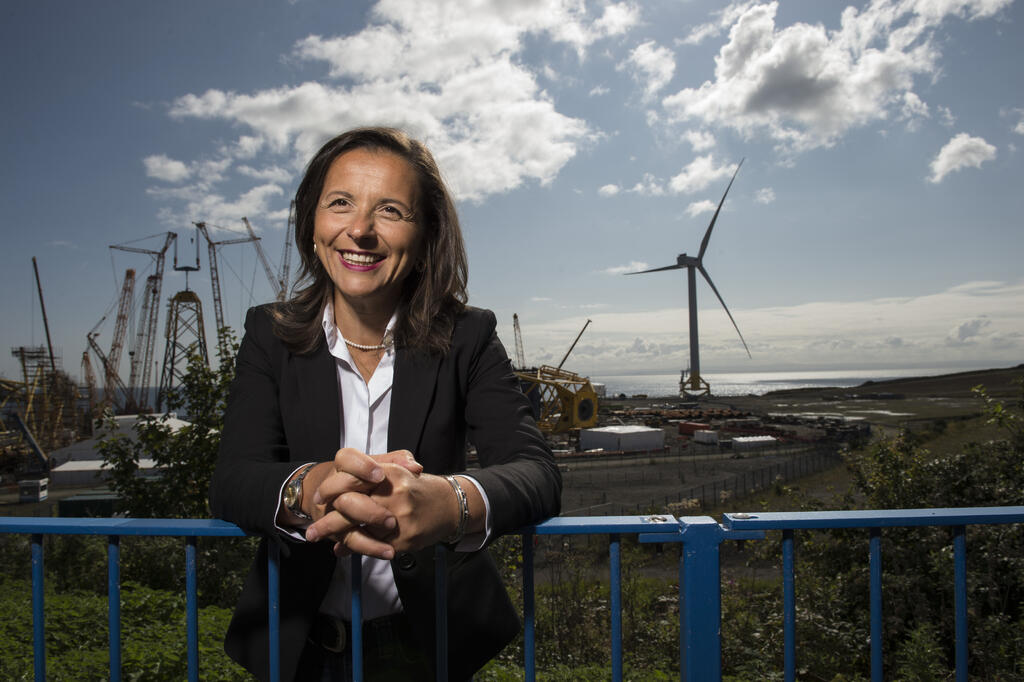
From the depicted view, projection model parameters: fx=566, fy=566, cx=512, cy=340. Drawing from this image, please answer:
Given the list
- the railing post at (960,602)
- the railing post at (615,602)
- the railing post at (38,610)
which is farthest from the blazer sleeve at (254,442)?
the railing post at (960,602)

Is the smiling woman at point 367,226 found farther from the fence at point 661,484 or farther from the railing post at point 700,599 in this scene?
the fence at point 661,484

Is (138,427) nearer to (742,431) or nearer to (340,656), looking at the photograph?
(340,656)

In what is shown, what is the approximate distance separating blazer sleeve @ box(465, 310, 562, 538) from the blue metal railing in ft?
0.57

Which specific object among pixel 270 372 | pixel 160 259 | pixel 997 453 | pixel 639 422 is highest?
pixel 160 259

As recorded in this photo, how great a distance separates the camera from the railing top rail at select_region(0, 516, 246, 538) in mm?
1967

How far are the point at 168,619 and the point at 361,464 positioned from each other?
25.5 feet

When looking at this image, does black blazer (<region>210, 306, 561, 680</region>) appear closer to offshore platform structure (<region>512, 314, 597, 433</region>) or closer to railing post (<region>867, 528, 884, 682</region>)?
railing post (<region>867, 528, 884, 682</region>)

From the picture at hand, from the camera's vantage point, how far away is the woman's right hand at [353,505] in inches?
57.5

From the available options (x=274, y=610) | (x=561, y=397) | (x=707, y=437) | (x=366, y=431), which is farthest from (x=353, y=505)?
(x=707, y=437)

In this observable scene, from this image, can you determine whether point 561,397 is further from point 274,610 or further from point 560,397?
point 274,610

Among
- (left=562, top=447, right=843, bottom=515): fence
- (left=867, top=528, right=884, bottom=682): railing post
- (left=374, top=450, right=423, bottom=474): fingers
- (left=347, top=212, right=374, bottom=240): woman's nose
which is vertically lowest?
(left=562, top=447, right=843, bottom=515): fence

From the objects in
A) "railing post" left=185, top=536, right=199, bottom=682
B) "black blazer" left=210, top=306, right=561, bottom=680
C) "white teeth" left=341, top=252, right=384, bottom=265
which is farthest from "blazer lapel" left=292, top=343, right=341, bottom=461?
"railing post" left=185, top=536, right=199, bottom=682

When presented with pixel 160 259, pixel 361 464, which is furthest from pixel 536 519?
pixel 160 259

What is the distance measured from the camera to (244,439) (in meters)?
1.95
